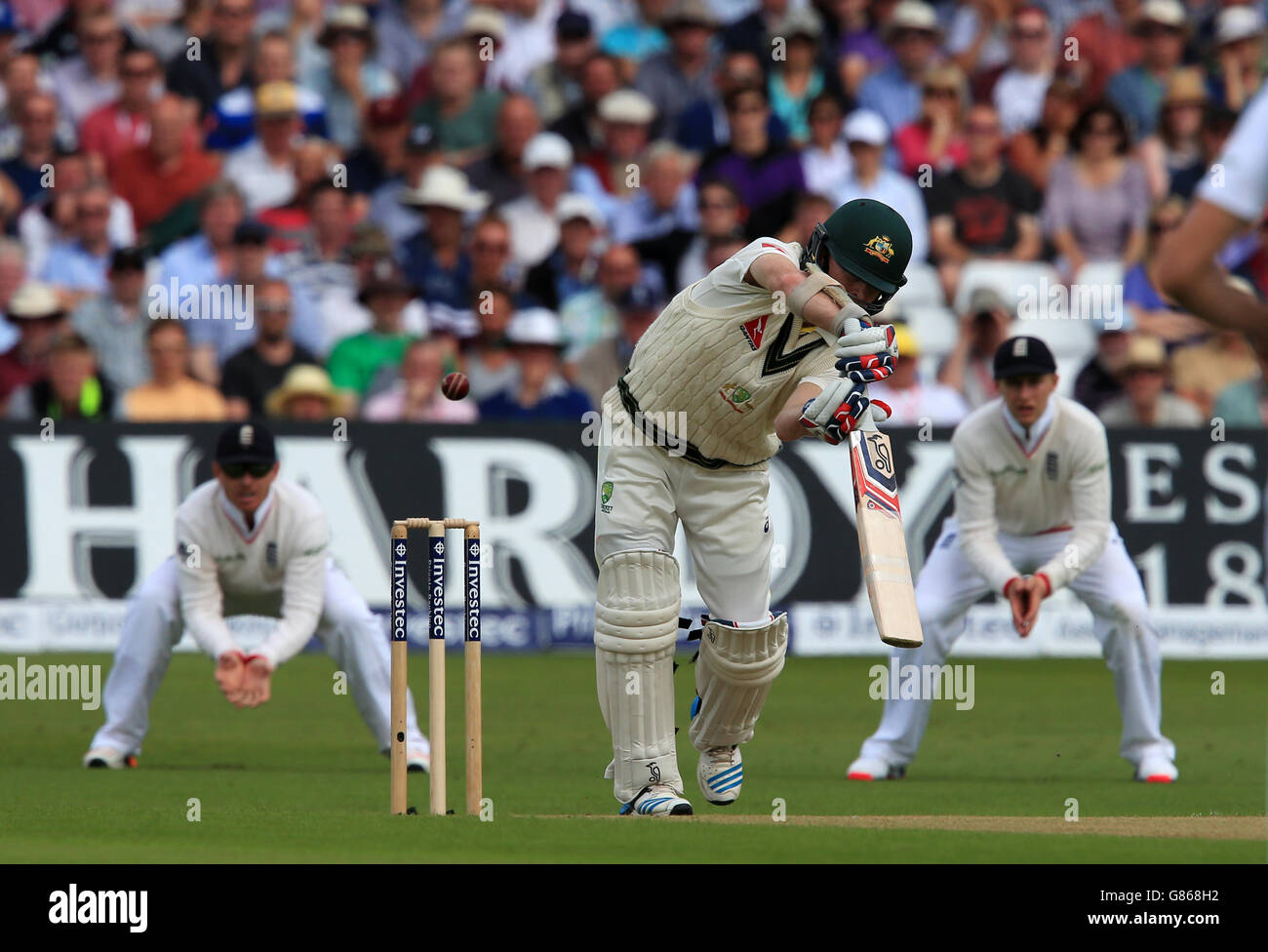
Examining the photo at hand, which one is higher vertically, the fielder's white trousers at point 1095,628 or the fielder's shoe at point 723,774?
the fielder's white trousers at point 1095,628

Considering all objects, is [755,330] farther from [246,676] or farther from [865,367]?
[246,676]

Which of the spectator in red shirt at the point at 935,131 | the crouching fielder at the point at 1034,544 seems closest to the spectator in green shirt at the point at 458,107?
the spectator in red shirt at the point at 935,131

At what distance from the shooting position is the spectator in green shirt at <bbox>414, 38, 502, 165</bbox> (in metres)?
17.1

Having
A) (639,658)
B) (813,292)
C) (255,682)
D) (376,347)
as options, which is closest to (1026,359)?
(813,292)

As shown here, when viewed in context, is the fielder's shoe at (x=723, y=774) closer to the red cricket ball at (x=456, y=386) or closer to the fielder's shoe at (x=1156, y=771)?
the red cricket ball at (x=456, y=386)

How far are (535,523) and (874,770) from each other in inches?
189

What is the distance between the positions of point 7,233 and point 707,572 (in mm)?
9514

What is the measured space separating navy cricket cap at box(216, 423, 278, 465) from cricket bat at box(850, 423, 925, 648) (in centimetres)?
377

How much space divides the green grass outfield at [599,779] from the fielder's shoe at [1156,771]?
0.10 metres

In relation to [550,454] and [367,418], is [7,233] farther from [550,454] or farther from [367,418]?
[550,454]

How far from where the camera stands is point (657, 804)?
7.92m

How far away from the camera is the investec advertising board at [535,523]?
1370cm

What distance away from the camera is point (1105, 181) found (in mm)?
17453
